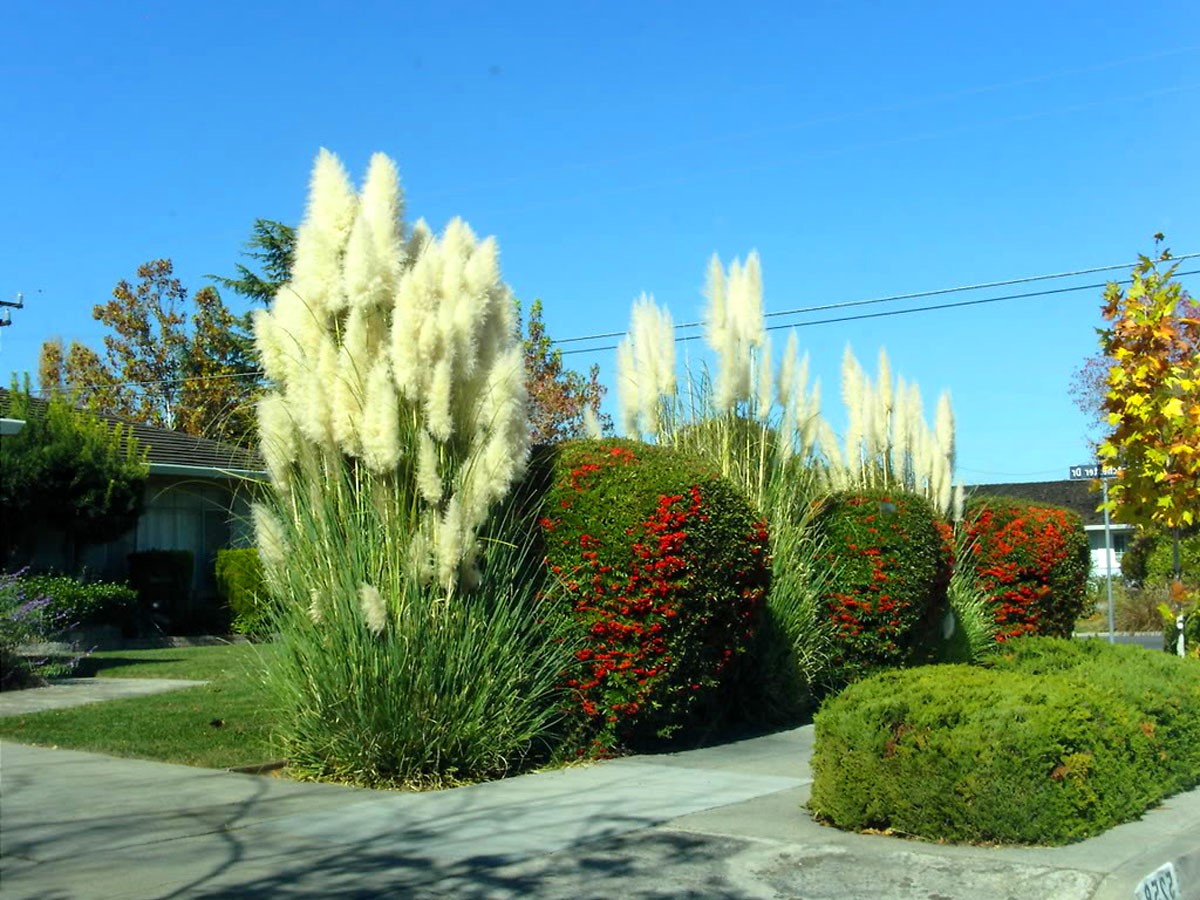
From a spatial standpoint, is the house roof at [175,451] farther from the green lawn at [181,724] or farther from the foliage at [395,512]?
the foliage at [395,512]

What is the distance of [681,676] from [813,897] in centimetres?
329

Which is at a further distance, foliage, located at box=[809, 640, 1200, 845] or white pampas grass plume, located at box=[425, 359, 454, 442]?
white pampas grass plume, located at box=[425, 359, 454, 442]

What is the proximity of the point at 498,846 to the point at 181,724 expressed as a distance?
4.64m

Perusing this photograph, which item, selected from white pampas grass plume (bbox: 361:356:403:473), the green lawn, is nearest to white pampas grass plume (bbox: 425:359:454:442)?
white pampas grass plume (bbox: 361:356:403:473)

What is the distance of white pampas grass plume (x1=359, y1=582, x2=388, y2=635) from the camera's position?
7762 millimetres

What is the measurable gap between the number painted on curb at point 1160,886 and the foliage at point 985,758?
2.72 feet

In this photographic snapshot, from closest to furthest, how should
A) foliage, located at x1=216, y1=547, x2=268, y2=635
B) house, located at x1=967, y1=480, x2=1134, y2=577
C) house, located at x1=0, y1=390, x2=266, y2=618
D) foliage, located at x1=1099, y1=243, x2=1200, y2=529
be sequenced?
foliage, located at x1=1099, y1=243, x2=1200, y2=529, foliage, located at x1=216, y1=547, x2=268, y2=635, house, located at x1=0, y1=390, x2=266, y2=618, house, located at x1=967, y1=480, x2=1134, y2=577

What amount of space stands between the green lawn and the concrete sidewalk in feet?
1.77

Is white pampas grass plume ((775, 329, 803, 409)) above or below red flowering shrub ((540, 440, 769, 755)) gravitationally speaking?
above

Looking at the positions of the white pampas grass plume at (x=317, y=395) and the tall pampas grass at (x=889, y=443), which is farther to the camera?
the tall pampas grass at (x=889, y=443)

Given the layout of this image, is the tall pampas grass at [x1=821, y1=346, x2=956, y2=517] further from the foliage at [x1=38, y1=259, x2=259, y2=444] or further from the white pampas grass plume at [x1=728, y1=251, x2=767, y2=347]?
the foliage at [x1=38, y1=259, x2=259, y2=444]

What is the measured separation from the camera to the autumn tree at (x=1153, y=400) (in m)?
11.6

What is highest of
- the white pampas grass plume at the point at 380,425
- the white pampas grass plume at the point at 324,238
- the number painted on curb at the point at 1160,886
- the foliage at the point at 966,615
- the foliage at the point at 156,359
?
the foliage at the point at 156,359

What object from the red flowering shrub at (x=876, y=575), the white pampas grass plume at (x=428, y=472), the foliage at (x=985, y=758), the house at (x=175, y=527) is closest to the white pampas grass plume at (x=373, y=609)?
the white pampas grass plume at (x=428, y=472)
